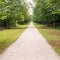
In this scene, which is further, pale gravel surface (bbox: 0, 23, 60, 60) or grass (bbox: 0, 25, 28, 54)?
grass (bbox: 0, 25, 28, 54)

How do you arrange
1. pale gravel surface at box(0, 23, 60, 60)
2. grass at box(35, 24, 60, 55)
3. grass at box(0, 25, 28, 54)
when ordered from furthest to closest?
grass at box(0, 25, 28, 54) < grass at box(35, 24, 60, 55) < pale gravel surface at box(0, 23, 60, 60)

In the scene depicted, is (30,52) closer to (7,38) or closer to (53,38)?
(53,38)

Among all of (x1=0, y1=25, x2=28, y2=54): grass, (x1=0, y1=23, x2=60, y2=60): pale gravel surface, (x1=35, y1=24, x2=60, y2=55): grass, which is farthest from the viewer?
(x1=0, y1=25, x2=28, y2=54): grass

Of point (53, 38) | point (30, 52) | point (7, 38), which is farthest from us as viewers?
point (7, 38)

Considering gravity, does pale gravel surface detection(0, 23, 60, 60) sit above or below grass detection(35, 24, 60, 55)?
above

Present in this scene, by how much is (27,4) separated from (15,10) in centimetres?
741

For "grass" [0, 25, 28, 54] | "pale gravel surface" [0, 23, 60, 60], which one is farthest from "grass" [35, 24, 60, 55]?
"grass" [0, 25, 28, 54]

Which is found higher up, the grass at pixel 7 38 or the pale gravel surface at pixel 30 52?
the pale gravel surface at pixel 30 52

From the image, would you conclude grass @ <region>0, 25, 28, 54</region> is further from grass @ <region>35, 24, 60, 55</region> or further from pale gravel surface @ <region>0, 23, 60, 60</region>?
grass @ <region>35, 24, 60, 55</region>

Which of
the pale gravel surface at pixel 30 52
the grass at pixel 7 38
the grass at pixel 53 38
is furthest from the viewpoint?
the grass at pixel 7 38

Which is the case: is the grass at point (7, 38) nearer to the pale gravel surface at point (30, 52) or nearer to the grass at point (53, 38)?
the pale gravel surface at point (30, 52)

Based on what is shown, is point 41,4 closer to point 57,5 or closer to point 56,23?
point 56,23

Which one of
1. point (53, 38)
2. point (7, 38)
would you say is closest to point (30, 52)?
point (53, 38)

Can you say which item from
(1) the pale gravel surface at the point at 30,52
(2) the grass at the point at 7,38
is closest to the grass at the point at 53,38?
(1) the pale gravel surface at the point at 30,52
